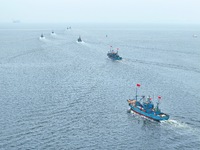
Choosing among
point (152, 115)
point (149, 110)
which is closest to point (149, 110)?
point (149, 110)

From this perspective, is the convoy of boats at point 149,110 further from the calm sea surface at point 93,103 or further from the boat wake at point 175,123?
the calm sea surface at point 93,103

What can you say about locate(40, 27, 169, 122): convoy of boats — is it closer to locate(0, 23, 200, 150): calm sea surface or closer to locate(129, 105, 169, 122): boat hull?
locate(129, 105, 169, 122): boat hull

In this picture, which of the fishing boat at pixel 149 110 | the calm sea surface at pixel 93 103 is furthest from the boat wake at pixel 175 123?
the fishing boat at pixel 149 110

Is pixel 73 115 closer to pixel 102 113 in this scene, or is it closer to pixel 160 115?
pixel 102 113

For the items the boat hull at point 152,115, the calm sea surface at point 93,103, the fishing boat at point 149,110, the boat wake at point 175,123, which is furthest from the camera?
the fishing boat at point 149,110

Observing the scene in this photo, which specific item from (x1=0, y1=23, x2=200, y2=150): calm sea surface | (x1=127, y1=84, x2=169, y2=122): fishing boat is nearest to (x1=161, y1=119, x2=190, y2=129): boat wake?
(x1=0, y1=23, x2=200, y2=150): calm sea surface

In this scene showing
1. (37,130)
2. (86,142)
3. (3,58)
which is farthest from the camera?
(3,58)

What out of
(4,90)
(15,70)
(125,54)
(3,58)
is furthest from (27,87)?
(125,54)

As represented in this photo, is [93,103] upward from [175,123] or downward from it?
upward

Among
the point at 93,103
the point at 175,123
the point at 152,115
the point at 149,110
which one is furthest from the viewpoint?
the point at 93,103

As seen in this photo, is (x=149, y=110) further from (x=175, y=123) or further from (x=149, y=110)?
(x=175, y=123)

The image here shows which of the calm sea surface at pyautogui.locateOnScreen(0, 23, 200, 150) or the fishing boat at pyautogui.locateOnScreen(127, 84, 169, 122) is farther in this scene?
the fishing boat at pyautogui.locateOnScreen(127, 84, 169, 122)
